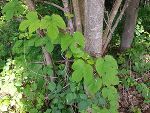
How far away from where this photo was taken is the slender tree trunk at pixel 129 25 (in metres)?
4.73

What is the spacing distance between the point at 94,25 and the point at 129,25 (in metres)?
2.50

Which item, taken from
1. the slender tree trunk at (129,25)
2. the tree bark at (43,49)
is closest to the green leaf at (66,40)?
the tree bark at (43,49)

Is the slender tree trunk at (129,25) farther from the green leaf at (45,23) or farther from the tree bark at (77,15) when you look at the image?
the green leaf at (45,23)

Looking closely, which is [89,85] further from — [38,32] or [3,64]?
[3,64]

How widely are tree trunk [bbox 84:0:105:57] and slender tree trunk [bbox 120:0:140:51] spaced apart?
214 cm

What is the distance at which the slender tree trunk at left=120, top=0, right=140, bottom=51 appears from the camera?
473 cm

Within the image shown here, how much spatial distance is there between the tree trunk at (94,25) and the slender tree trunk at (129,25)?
84.3 inches

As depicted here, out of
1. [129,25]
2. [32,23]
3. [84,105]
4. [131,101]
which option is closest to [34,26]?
[32,23]

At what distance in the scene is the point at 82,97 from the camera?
2869mm

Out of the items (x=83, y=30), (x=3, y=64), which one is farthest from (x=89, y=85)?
(x=3, y=64)

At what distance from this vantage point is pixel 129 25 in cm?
494

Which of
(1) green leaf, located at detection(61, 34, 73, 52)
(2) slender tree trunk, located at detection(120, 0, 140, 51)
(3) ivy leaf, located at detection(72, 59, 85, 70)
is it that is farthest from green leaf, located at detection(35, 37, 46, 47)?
(2) slender tree trunk, located at detection(120, 0, 140, 51)

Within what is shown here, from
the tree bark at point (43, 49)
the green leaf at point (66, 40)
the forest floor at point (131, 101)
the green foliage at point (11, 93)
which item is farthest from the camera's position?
the forest floor at point (131, 101)

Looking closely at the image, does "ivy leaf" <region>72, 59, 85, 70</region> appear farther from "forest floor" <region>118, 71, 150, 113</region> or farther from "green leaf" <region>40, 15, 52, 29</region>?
"forest floor" <region>118, 71, 150, 113</region>
